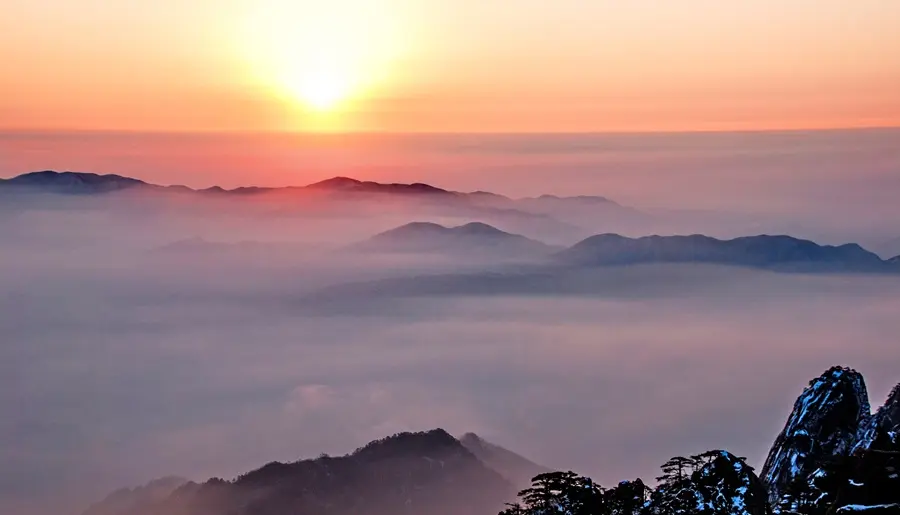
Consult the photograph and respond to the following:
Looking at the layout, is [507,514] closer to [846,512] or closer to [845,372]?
[846,512]

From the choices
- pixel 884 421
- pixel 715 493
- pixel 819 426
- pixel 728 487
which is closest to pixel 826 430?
pixel 819 426

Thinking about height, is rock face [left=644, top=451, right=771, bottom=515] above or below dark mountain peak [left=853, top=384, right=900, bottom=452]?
below

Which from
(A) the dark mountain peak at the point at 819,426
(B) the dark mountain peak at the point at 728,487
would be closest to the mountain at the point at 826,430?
(A) the dark mountain peak at the point at 819,426

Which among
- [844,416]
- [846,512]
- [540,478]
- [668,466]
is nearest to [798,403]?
[844,416]

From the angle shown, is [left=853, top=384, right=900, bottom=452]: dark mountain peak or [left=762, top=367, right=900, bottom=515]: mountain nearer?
[left=762, top=367, right=900, bottom=515]: mountain

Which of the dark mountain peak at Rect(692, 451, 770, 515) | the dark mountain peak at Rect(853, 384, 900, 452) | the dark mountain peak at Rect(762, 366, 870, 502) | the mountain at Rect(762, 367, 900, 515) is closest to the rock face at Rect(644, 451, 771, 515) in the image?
the dark mountain peak at Rect(692, 451, 770, 515)

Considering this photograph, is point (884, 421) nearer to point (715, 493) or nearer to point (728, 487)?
point (728, 487)

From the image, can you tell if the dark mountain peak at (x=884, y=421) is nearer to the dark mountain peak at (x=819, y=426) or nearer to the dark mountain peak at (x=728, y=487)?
the dark mountain peak at (x=819, y=426)

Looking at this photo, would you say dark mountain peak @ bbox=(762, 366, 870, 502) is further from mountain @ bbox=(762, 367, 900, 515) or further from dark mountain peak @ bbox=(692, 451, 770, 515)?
dark mountain peak @ bbox=(692, 451, 770, 515)
